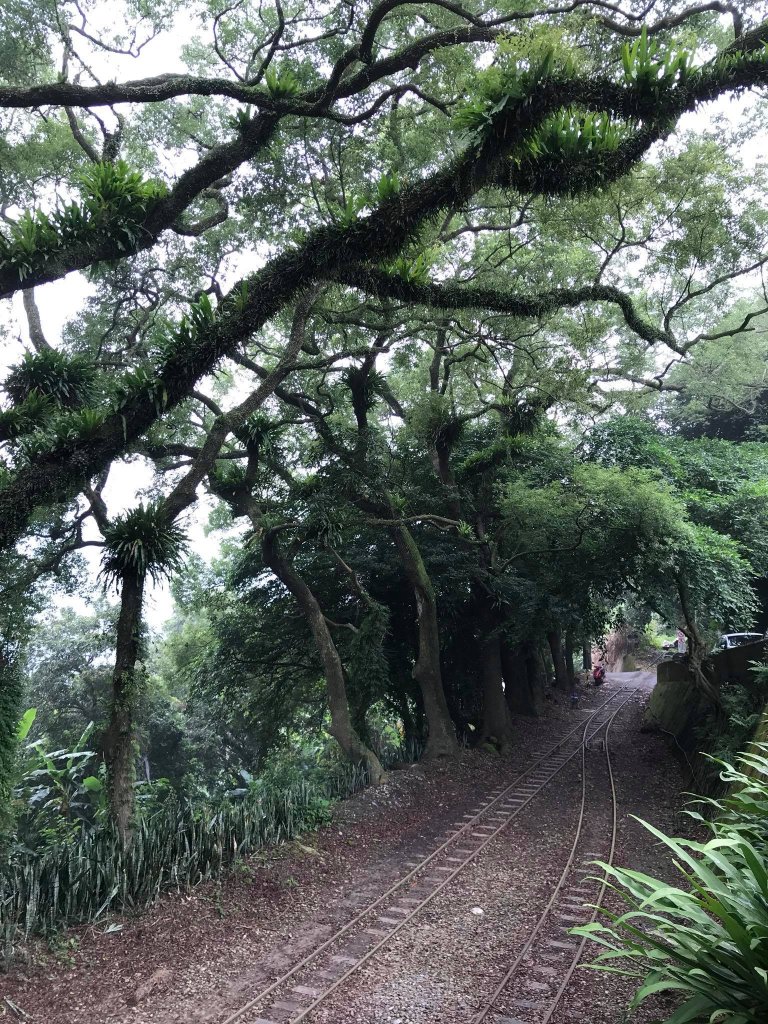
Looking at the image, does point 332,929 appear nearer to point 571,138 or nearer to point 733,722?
point 733,722

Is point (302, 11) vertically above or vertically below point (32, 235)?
above

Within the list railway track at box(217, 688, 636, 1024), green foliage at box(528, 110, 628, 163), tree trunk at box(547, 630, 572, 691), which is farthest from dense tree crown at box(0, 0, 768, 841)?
tree trunk at box(547, 630, 572, 691)

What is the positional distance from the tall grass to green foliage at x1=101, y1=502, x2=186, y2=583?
286 cm

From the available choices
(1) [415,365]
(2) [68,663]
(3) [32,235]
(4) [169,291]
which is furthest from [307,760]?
(3) [32,235]

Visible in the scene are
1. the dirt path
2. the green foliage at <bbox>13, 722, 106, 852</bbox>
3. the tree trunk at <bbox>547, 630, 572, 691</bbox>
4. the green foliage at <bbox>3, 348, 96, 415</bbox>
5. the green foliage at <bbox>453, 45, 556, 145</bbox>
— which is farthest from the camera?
the tree trunk at <bbox>547, 630, 572, 691</bbox>

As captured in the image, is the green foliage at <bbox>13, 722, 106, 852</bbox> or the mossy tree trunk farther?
the mossy tree trunk

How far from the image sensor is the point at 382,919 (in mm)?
7211

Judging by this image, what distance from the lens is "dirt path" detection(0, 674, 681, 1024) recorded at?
553 centimetres

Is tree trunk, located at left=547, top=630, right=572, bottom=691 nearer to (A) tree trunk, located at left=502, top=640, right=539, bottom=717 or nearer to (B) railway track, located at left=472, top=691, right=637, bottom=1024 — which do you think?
(A) tree trunk, located at left=502, top=640, right=539, bottom=717

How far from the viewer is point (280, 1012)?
5449 millimetres

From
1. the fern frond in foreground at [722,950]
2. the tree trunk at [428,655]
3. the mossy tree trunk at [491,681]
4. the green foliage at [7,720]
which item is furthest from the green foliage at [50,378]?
the mossy tree trunk at [491,681]

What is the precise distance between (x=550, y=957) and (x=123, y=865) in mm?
4350

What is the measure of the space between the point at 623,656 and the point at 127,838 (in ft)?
128

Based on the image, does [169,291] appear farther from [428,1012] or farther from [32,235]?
[428,1012]
